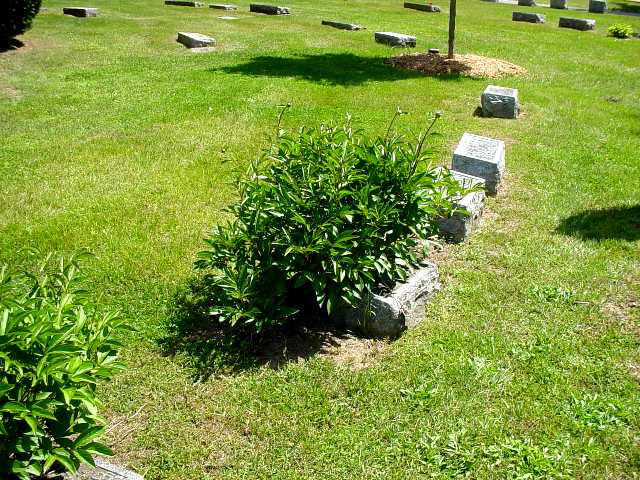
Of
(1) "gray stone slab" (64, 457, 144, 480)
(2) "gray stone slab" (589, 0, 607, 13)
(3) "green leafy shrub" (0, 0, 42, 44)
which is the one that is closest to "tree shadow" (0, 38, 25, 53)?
(3) "green leafy shrub" (0, 0, 42, 44)

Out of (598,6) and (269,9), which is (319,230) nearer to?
(269,9)

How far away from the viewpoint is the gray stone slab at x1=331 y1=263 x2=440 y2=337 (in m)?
5.03

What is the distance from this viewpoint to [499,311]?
217 inches

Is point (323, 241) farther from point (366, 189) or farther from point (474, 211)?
point (474, 211)

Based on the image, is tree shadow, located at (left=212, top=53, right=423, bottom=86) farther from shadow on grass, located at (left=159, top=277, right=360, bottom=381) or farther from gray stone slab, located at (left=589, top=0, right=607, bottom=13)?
gray stone slab, located at (left=589, top=0, right=607, bottom=13)

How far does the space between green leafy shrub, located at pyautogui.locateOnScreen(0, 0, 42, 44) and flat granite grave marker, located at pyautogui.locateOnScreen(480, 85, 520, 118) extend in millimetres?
10925

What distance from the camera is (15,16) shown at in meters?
14.6

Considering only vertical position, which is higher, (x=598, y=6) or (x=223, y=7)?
(x=598, y=6)

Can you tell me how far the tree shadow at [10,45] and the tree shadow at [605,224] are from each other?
1365 cm

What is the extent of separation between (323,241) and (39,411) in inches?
94.6

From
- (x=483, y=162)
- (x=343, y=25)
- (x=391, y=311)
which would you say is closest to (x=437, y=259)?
(x=391, y=311)

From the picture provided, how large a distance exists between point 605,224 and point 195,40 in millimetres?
12450

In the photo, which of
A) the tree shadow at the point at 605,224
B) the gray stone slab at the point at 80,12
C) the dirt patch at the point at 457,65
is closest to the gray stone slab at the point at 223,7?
the gray stone slab at the point at 80,12

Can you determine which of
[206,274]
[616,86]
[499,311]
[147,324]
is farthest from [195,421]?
[616,86]
